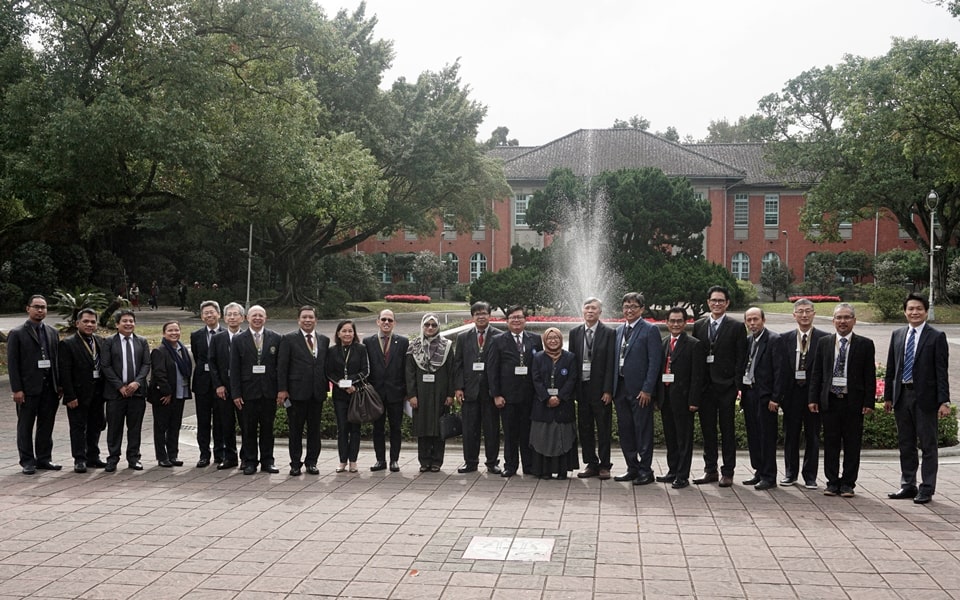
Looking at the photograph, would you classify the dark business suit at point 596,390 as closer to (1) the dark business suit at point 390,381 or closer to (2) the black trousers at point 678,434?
(2) the black trousers at point 678,434

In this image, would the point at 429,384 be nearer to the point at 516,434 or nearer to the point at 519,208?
the point at 516,434

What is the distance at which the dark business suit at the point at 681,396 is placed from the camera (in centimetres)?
764

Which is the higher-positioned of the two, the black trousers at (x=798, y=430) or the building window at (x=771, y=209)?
the building window at (x=771, y=209)

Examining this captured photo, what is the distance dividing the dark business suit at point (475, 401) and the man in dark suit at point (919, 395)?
3.54m

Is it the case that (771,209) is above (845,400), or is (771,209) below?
above

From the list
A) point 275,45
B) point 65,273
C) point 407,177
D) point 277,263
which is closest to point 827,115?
point 407,177

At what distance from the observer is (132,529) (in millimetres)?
6125

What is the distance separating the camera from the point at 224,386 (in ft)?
27.5

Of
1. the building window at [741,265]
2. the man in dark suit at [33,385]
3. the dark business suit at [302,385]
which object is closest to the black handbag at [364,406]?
the dark business suit at [302,385]

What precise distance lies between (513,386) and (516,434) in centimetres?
48

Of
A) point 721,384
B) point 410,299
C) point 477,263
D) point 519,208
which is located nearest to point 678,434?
point 721,384

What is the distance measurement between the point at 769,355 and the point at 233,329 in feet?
16.7

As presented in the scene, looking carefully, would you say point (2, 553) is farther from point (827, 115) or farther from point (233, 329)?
point (827, 115)

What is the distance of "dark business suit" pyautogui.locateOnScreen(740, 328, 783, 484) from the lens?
7500 millimetres
